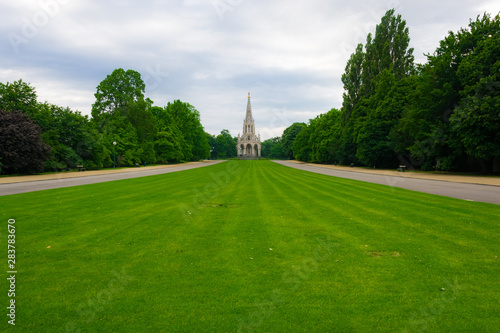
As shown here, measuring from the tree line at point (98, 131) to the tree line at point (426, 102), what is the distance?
39.1m

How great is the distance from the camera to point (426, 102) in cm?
3206

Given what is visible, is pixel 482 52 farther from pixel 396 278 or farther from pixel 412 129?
pixel 396 278

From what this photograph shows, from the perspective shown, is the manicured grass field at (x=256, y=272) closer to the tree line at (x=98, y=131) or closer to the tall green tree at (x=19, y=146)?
the tall green tree at (x=19, y=146)

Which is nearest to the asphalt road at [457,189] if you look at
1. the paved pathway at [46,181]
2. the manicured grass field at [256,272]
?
the manicured grass field at [256,272]

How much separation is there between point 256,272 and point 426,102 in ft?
113

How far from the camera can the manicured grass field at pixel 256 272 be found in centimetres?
379

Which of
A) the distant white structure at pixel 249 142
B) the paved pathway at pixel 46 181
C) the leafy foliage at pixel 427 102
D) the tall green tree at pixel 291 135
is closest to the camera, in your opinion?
the paved pathway at pixel 46 181

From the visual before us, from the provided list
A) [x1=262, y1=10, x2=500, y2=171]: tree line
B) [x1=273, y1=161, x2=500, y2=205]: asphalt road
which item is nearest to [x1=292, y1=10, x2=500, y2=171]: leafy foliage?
[x1=262, y1=10, x2=500, y2=171]: tree line

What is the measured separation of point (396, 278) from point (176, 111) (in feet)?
259

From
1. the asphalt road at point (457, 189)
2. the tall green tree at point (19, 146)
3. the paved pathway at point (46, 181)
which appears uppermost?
the tall green tree at point (19, 146)

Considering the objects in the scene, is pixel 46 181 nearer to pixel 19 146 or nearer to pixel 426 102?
pixel 19 146

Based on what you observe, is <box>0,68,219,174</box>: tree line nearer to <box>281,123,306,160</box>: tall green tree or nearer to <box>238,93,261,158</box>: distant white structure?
<box>281,123,306,160</box>: tall green tree

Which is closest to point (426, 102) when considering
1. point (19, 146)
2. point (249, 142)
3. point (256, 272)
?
point (256, 272)

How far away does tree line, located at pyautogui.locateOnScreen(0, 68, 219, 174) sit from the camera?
28.9m
